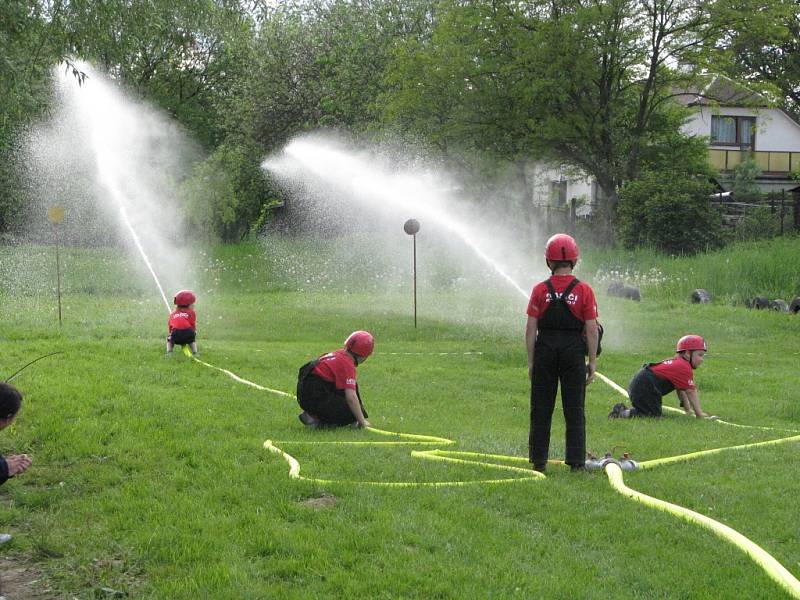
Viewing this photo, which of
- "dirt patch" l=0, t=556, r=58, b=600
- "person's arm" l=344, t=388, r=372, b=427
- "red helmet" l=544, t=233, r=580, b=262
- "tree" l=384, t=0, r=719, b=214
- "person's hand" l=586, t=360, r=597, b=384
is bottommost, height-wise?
"dirt patch" l=0, t=556, r=58, b=600

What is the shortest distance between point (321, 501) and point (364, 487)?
0.37 m

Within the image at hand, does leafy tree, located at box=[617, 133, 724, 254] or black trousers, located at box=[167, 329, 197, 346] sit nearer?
black trousers, located at box=[167, 329, 197, 346]

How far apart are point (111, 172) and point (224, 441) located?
34.7m

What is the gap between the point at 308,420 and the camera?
1043 cm

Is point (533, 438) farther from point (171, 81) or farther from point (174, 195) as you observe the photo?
point (171, 81)

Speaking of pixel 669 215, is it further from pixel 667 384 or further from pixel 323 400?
pixel 323 400

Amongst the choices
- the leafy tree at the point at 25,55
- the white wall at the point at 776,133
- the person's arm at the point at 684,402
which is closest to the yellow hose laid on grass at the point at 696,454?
the person's arm at the point at 684,402

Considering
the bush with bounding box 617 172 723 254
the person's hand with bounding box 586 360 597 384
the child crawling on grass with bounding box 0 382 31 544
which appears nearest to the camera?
the child crawling on grass with bounding box 0 382 31 544

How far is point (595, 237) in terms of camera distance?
41.1 m

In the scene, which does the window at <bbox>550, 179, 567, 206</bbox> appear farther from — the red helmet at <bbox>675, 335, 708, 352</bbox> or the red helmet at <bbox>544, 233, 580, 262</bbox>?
the red helmet at <bbox>544, 233, 580, 262</bbox>

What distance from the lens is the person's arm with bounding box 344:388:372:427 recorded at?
33.0 feet

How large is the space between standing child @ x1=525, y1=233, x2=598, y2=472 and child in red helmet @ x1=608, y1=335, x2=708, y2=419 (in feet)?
14.7

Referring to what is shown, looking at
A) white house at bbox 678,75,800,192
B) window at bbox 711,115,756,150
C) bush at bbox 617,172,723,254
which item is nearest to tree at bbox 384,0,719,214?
bush at bbox 617,172,723,254

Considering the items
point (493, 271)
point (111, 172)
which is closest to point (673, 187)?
point (493, 271)
